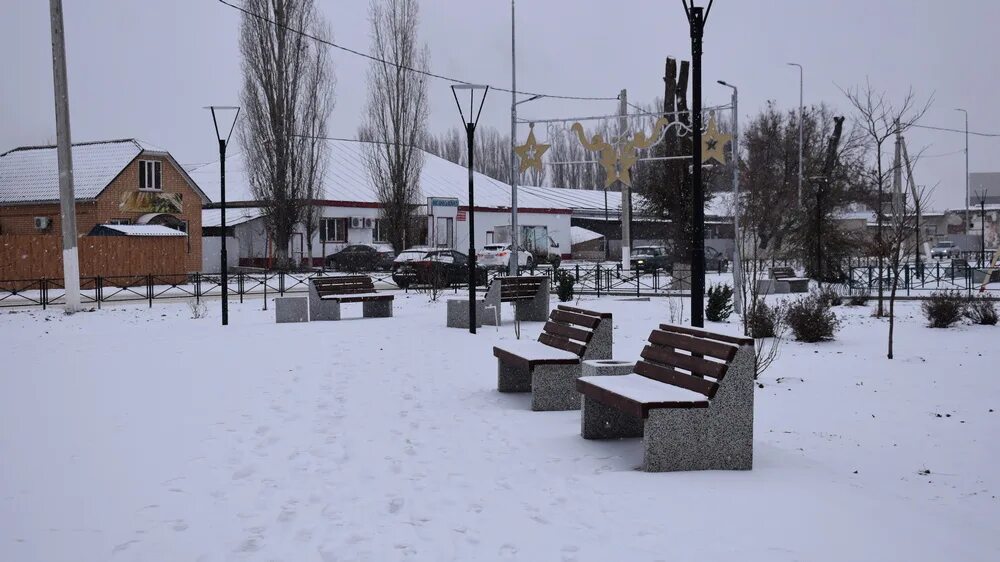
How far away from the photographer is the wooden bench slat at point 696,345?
21.4ft

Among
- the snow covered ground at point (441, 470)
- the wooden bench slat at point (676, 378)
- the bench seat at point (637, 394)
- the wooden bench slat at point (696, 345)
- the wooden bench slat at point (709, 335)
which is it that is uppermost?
the wooden bench slat at point (709, 335)

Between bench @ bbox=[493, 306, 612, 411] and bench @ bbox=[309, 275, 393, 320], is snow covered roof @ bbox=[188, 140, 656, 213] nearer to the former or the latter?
bench @ bbox=[309, 275, 393, 320]

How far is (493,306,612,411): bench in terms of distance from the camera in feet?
29.5

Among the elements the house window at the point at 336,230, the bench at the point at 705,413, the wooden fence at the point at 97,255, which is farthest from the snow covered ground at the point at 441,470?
the house window at the point at 336,230

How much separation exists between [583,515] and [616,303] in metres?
18.6

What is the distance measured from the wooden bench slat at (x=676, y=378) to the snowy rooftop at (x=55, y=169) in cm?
3587

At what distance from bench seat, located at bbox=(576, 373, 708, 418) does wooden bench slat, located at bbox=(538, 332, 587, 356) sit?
1386 mm

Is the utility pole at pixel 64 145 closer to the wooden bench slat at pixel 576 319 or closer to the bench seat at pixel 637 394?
the wooden bench slat at pixel 576 319

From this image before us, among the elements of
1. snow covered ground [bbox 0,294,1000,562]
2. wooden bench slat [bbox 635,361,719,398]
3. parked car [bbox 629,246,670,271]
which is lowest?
snow covered ground [bbox 0,294,1000,562]

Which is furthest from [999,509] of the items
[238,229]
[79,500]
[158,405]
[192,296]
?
[238,229]

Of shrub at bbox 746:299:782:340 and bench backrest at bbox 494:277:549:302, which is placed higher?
bench backrest at bbox 494:277:549:302

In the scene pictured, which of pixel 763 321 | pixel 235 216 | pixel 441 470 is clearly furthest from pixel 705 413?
pixel 235 216

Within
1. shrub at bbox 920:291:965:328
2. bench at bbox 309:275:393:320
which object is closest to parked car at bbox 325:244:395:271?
bench at bbox 309:275:393:320

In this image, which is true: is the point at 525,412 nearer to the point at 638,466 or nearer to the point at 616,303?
the point at 638,466
